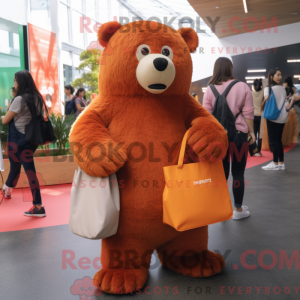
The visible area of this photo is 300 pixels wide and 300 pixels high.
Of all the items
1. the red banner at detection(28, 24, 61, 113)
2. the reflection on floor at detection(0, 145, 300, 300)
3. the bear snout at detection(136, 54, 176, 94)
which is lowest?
the reflection on floor at detection(0, 145, 300, 300)

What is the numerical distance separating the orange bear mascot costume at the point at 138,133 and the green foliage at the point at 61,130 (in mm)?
2921

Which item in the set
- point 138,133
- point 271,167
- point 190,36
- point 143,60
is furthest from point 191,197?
point 271,167

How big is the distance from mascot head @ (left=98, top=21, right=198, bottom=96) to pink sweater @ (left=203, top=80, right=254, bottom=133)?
96 centimetres

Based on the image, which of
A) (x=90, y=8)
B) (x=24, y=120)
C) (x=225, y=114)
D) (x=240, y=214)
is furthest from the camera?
(x=90, y=8)

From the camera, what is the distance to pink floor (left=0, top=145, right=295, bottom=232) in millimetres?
2781

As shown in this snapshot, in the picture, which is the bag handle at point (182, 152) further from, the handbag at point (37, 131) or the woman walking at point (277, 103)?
the woman walking at point (277, 103)

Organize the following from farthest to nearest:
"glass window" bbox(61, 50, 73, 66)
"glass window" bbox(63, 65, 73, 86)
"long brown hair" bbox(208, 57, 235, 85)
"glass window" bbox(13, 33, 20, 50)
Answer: "glass window" bbox(63, 65, 73, 86), "glass window" bbox(61, 50, 73, 66), "glass window" bbox(13, 33, 20, 50), "long brown hair" bbox(208, 57, 235, 85)

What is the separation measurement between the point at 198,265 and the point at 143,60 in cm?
115

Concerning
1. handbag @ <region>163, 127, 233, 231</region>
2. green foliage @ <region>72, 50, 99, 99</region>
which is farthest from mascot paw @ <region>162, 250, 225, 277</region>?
green foliage @ <region>72, 50, 99, 99</region>

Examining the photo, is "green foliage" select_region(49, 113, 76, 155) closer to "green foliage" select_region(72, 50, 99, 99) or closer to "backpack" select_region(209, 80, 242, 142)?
"backpack" select_region(209, 80, 242, 142)

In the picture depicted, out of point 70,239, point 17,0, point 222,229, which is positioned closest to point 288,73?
point 17,0

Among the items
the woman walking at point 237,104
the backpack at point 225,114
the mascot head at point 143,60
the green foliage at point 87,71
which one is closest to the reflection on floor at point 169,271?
the woman walking at point 237,104

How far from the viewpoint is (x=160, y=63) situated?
1.45 m

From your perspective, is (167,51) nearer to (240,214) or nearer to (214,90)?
(214,90)
